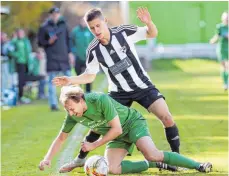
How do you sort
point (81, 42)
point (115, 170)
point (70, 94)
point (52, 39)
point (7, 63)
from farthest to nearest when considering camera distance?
1. point (7, 63)
2. point (81, 42)
3. point (52, 39)
4. point (115, 170)
5. point (70, 94)

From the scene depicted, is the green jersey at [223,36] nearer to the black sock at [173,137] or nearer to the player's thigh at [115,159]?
the black sock at [173,137]

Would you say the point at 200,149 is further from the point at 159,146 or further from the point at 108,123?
the point at 108,123

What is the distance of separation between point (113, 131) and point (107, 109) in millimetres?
235

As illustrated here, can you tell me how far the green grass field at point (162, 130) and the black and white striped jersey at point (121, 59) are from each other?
41.8 inches

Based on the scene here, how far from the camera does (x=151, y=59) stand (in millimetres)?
41500

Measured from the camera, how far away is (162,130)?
13.8 meters

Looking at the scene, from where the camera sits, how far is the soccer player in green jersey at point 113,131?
27.8 ft

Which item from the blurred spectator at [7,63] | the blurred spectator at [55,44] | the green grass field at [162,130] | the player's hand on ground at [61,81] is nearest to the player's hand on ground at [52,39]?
the blurred spectator at [55,44]

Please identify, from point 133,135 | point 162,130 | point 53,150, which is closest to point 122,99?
point 133,135

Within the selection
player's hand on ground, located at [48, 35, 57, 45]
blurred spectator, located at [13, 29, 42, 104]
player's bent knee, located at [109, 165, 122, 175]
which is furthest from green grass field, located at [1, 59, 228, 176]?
player's hand on ground, located at [48, 35, 57, 45]

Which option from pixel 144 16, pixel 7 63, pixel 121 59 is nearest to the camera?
pixel 144 16

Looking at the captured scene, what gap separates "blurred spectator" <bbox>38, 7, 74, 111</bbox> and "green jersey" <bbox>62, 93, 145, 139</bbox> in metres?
9.53

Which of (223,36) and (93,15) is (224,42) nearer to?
(223,36)

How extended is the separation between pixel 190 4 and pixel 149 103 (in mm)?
35799
